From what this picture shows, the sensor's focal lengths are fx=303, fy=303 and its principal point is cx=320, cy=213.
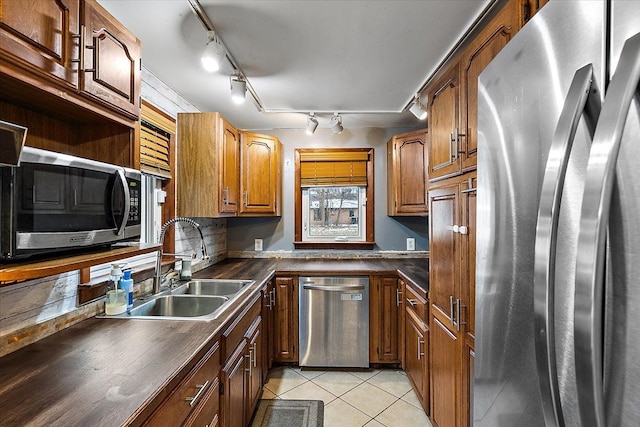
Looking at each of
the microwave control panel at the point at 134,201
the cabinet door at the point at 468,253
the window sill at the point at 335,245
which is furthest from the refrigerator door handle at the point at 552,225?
the window sill at the point at 335,245

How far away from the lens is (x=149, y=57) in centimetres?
189

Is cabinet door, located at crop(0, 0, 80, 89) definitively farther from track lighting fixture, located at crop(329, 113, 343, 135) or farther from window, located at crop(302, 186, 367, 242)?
window, located at crop(302, 186, 367, 242)

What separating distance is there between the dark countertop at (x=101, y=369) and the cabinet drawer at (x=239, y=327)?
7 centimetres

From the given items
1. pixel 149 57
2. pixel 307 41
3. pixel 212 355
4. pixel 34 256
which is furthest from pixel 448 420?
pixel 149 57

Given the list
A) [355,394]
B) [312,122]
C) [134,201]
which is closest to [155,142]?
[134,201]

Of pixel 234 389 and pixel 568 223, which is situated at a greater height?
pixel 568 223

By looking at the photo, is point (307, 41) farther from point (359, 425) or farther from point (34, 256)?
point (359, 425)

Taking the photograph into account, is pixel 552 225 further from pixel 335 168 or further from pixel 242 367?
pixel 335 168

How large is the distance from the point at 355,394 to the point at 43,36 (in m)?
2.68

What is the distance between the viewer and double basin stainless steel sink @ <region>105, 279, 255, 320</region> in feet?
5.65

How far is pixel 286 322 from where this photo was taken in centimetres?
272

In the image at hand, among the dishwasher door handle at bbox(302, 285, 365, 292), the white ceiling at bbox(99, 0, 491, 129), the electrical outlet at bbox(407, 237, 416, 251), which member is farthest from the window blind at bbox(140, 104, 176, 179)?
the electrical outlet at bbox(407, 237, 416, 251)

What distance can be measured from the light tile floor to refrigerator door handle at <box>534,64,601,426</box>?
1865mm

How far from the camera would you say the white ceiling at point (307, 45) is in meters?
1.47
